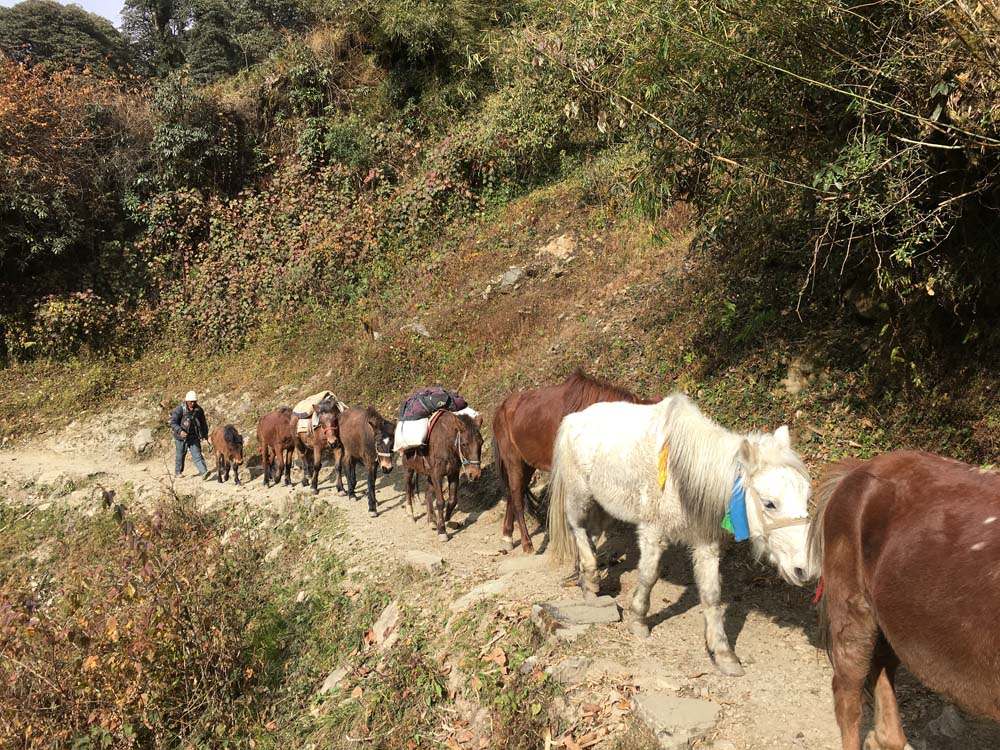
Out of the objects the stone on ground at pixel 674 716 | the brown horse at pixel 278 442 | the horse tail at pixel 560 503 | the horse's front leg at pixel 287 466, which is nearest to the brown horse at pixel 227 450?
the brown horse at pixel 278 442

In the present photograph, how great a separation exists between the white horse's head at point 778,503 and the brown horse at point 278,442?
10.5m

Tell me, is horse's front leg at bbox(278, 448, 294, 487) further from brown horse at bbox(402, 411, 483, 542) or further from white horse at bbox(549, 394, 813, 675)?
white horse at bbox(549, 394, 813, 675)

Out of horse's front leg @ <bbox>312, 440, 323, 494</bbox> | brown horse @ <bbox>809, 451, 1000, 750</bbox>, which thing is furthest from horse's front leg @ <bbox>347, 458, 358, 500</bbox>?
brown horse @ <bbox>809, 451, 1000, 750</bbox>

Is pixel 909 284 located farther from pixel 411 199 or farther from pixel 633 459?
pixel 411 199

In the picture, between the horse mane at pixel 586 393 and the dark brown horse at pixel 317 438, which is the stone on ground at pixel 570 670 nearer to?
the horse mane at pixel 586 393

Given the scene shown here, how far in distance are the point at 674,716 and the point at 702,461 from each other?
1.79m

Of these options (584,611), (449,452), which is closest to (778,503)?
(584,611)

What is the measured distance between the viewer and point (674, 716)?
4.76 meters

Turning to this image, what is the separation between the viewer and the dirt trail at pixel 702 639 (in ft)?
15.3

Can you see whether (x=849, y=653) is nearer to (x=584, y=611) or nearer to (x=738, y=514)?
(x=738, y=514)

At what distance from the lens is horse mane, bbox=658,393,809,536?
5.32 m

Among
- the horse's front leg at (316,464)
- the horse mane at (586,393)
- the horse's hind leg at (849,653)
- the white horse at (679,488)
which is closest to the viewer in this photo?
the horse's hind leg at (849,653)

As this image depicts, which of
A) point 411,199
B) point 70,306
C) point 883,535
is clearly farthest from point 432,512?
point 70,306

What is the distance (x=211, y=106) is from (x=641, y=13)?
22.0 metres
